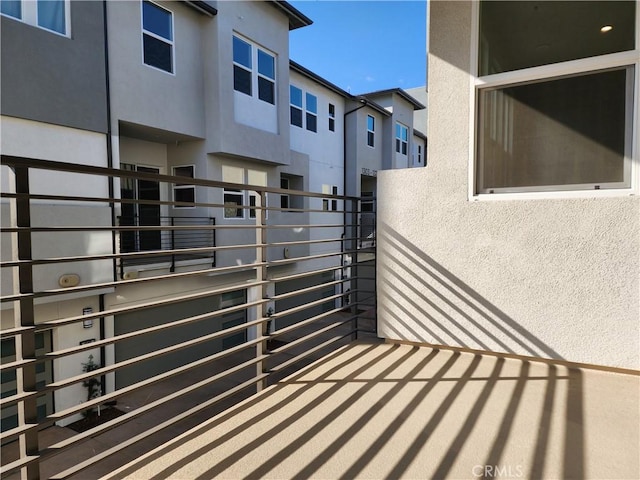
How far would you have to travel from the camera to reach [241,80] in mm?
9750

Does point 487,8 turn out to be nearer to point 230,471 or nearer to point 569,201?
point 569,201

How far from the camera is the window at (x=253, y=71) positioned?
378 inches

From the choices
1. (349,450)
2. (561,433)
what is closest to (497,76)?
(561,433)

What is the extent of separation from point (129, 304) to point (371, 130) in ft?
39.4

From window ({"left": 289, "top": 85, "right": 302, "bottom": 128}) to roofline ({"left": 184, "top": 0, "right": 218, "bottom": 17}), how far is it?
3.93 metres

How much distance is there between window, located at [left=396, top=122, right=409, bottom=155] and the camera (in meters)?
17.9

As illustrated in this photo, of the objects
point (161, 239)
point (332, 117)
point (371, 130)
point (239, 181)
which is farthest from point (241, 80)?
point (371, 130)

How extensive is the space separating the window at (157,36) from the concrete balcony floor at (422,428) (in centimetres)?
781

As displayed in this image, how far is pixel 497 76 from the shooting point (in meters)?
2.91

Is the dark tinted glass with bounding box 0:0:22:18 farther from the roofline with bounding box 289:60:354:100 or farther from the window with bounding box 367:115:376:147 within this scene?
the window with bounding box 367:115:376:147

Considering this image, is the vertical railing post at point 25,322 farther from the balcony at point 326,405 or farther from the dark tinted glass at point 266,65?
the dark tinted glass at point 266,65

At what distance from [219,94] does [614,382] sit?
348 inches

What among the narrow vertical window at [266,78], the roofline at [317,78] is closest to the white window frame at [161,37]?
the narrow vertical window at [266,78]

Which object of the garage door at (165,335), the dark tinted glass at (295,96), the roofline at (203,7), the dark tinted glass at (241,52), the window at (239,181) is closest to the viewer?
the garage door at (165,335)
